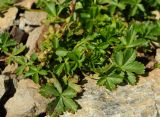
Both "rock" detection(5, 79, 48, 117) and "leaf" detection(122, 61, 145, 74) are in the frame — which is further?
"leaf" detection(122, 61, 145, 74)

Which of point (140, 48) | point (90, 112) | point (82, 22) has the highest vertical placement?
point (82, 22)

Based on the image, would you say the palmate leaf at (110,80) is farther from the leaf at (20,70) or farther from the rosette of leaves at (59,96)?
the leaf at (20,70)

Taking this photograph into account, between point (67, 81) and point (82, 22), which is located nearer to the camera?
point (67, 81)

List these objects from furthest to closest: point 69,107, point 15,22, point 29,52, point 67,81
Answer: point 15,22
point 29,52
point 67,81
point 69,107

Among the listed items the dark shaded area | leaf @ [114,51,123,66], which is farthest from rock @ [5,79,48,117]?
leaf @ [114,51,123,66]

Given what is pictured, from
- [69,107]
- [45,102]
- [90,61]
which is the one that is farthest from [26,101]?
[90,61]

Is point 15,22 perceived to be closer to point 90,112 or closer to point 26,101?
point 26,101

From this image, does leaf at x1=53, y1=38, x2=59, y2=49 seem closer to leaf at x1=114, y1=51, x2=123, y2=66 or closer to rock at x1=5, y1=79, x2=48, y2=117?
rock at x1=5, y1=79, x2=48, y2=117

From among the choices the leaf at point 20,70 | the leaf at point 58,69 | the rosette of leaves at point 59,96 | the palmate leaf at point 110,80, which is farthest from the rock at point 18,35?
the palmate leaf at point 110,80
